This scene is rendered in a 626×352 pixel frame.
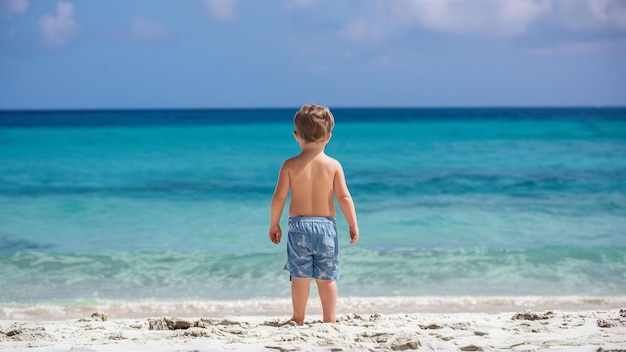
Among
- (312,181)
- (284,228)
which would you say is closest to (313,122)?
(312,181)

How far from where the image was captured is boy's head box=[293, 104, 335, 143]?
370cm

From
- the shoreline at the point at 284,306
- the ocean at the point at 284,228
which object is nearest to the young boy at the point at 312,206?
the shoreline at the point at 284,306

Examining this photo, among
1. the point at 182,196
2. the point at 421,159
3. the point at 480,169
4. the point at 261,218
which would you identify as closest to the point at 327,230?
the point at 261,218

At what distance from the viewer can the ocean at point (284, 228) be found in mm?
6000

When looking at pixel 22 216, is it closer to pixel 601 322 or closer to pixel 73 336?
pixel 73 336

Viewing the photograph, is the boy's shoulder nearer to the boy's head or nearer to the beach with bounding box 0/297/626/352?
the boy's head

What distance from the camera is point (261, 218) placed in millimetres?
9602

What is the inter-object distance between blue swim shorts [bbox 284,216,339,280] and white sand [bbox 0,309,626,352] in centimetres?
30

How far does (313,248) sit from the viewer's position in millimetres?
3781

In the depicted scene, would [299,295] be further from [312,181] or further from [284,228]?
[284,228]

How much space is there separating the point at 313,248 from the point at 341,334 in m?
0.50

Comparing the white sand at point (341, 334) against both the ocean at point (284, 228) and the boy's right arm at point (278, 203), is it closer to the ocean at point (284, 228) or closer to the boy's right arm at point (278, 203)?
the boy's right arm at point (278, 203)

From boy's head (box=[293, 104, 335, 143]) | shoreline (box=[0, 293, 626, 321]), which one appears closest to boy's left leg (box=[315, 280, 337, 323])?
boy's head (box=[293, 104, 335, 143])

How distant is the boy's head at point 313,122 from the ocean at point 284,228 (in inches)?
89.8
